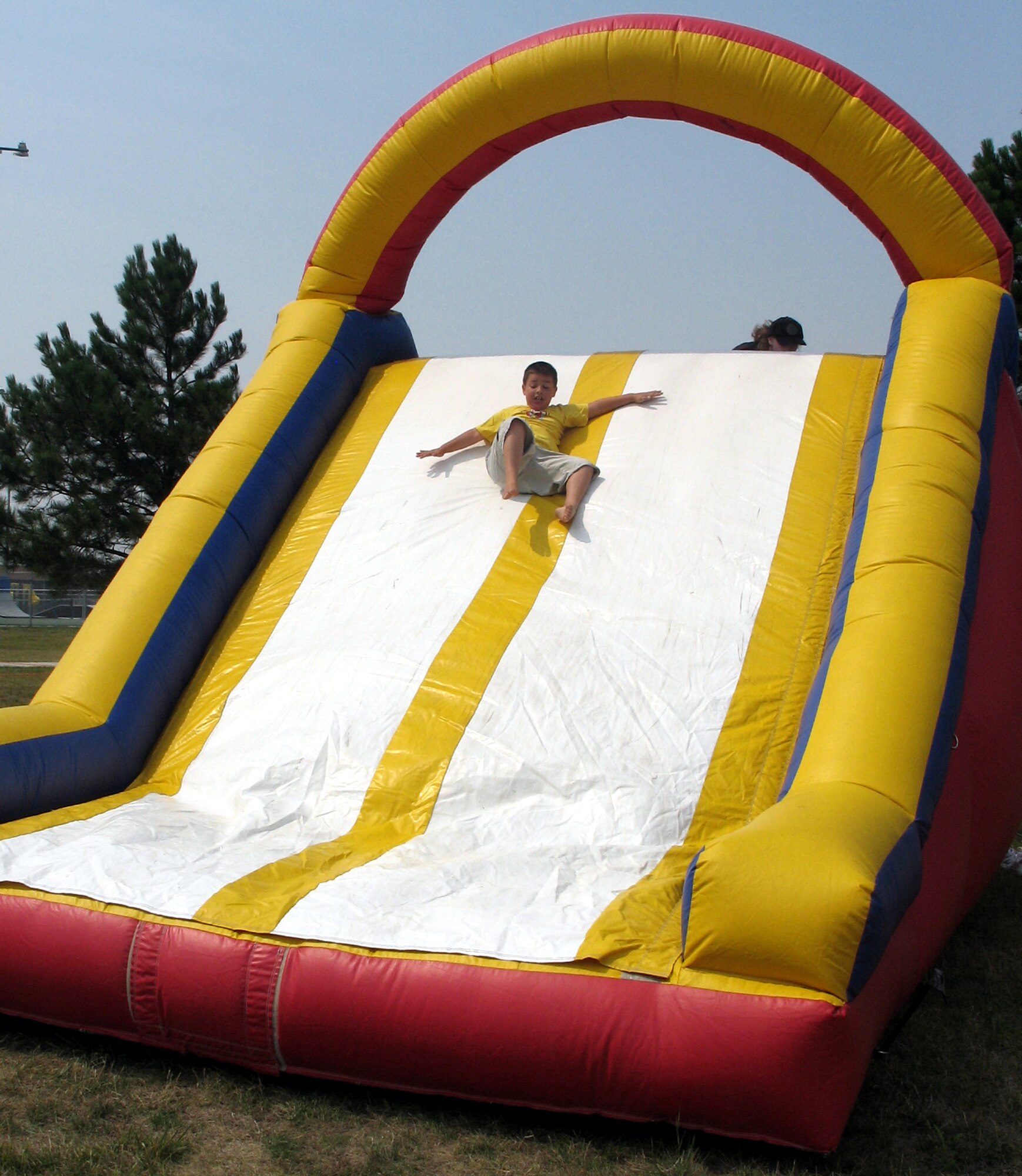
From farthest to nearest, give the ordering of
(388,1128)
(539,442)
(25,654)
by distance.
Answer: (25,654) → (539,442) → (388,1128)

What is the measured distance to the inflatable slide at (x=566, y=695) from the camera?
196cm

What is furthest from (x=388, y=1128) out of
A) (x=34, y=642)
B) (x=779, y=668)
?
(x=34, y=642)

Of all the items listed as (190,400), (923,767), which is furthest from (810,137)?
(190,400)

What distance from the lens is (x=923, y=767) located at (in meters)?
2.42

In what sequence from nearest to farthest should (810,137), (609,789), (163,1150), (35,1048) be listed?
Result: (163,1150) < (35,1048) < (609,789) < (810,137)

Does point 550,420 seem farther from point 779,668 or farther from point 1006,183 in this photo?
point 1006,183

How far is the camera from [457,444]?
3971 millimetres

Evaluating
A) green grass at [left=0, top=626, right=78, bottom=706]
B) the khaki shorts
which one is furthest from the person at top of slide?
green grass at [left=0, top=626, right=78, bottom=706]

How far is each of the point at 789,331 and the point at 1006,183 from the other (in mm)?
8244

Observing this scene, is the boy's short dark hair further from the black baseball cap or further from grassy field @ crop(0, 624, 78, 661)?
grassy field @ crop(0, 624, 78, 661)

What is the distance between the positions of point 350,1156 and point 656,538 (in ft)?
6.68

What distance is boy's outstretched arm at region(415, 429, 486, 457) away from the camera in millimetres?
3951

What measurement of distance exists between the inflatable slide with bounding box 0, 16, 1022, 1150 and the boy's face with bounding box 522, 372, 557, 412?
214 mm

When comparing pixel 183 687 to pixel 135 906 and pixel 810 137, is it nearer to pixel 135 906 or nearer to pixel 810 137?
pixel 135 906
